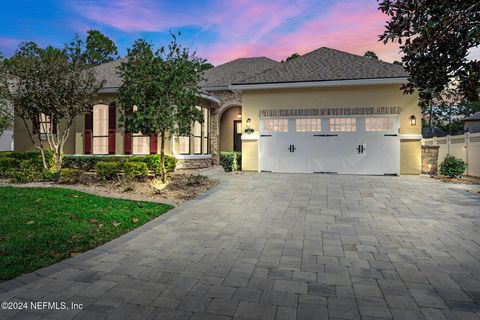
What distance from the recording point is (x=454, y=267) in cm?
367

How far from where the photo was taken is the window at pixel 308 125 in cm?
1348

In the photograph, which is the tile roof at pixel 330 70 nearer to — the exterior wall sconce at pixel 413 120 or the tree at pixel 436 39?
the exterior wall sconce at pixel 413 120

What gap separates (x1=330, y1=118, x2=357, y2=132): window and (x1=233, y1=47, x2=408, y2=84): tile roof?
69.2 inches

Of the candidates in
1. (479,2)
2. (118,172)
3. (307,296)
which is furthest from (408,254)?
(118,172)

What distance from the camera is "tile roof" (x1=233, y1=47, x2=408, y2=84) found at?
12844 mm

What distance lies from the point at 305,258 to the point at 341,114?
10.3 m

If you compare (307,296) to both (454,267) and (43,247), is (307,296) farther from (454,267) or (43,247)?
(43,247)

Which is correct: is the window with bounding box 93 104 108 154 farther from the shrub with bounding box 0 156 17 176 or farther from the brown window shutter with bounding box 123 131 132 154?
the shrub with bounding box 0 156 17 176

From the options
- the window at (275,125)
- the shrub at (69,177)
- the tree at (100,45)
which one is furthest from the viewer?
the tree at (100,45)

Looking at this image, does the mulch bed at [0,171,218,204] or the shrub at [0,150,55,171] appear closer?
the mulch bed at [0,171,218,204]

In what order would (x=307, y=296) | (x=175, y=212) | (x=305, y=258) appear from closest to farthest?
(x=307, y=296) → (x=305, y=258) → (x=175, y=212)

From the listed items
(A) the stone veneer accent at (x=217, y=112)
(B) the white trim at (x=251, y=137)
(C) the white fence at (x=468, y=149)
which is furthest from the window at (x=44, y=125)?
(C) the white fence at (x=468, y=149)

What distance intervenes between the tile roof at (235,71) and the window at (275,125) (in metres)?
4.94

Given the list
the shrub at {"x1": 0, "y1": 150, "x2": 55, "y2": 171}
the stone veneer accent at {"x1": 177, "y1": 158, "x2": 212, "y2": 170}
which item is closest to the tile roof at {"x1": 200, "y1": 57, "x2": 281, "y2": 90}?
the stone veneer accent at {"x1": 177, "y1": 158, "x2": 212, "y2": 170}
